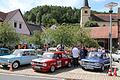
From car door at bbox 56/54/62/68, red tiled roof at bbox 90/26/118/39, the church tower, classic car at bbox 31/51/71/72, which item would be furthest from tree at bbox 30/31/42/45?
the church tower

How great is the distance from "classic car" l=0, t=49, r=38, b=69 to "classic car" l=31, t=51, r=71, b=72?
196 centimetres

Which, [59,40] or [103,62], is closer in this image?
[103,62]

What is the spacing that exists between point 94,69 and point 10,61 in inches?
256

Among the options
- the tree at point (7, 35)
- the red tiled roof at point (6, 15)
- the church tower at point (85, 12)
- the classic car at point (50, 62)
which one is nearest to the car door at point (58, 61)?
the classic car at point (50, 62)

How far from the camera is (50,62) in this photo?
1850cm

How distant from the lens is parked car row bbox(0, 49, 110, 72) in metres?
18.5

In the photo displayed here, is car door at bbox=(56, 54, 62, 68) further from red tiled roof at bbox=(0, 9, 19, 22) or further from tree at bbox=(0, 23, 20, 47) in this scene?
red tiled roof at bbox=(0, 9, 19, 22)

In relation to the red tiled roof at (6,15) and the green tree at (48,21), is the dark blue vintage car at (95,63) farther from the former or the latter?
the green tree at (48,21)

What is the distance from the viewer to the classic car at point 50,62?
1828 centimetres

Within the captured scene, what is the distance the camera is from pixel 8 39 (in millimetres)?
33156

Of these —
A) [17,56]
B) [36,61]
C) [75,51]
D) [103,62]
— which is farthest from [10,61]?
[103,62]

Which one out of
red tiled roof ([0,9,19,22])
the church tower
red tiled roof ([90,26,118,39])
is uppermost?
the church tower

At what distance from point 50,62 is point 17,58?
327 cm

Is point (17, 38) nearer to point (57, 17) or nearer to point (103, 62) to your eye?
point (103, 62)
